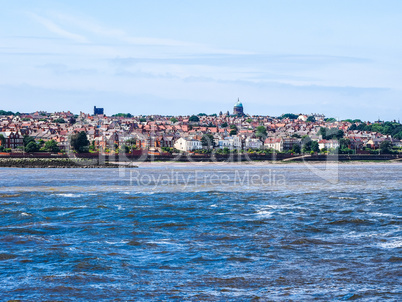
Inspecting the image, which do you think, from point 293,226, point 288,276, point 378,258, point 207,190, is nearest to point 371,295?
point 288,276

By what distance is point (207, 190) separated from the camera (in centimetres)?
4366

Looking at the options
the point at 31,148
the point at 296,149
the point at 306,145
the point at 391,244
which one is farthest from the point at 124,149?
the point at 391,244

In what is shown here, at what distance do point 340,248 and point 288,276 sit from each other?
14.4 ft

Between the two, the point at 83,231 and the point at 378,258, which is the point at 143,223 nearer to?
the point at 83,231

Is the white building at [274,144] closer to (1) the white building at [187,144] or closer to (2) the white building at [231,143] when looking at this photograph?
(2) the white building at [231,143]

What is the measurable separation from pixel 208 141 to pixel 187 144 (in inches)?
526

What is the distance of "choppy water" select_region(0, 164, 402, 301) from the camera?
544 inches

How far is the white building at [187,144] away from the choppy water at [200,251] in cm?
11741

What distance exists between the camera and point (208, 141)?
6412 inches

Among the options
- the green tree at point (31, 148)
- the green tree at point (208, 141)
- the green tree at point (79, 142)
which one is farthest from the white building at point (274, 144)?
the green tree at point (31, 148)

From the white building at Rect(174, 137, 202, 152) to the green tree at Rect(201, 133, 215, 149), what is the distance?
3.73 metres

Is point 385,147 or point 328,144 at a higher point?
point 328,144

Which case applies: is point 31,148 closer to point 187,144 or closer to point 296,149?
point 187,144

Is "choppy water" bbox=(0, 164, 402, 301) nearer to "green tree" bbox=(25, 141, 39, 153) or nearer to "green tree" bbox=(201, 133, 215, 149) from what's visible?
"green tree" bbox=(25, 141, 39, 153)
